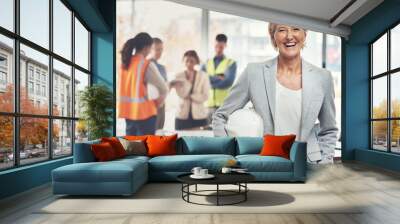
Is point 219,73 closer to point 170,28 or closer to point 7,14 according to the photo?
point 170,28

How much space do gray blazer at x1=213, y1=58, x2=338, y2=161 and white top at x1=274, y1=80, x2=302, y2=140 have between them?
0.34ft

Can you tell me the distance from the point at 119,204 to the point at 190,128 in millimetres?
5036

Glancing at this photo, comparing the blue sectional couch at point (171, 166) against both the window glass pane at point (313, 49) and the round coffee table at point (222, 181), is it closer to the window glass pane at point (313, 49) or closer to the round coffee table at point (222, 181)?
the round coffee table at point (222, 181)

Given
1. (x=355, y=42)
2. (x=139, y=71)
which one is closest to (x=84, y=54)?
(x=139, y=71)

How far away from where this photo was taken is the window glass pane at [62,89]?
6555mm

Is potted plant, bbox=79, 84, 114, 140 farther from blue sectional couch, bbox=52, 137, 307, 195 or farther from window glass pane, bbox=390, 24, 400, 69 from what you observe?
window glass pane, bbox=390, 24, 400, 69

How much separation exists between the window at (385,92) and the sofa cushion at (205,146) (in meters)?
3.66

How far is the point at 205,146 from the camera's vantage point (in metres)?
6.79

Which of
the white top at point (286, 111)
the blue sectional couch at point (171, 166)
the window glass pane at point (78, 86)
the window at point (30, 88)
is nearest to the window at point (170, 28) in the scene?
the window glass pane at point (78, 86)

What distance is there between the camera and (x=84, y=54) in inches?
331

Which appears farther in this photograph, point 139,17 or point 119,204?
point 139,17

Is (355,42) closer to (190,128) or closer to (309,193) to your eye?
(190,128)

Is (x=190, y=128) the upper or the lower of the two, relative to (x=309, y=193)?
upper

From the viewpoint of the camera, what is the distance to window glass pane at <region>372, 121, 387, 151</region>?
8.47 metres
